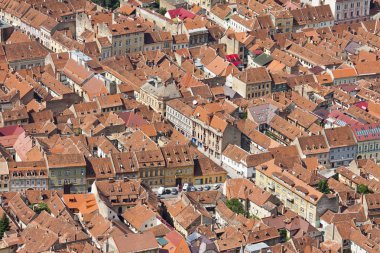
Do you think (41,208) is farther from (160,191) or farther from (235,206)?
(235,206)

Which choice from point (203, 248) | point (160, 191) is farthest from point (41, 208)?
point (203, 248)

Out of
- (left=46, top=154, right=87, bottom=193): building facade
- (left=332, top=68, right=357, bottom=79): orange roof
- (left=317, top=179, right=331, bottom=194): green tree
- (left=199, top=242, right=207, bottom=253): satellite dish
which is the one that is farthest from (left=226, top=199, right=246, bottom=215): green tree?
(left=332, top=68, right=357, bottom=79): orange roof

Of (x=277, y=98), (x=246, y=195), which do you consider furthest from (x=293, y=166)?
(x=277, y=98)

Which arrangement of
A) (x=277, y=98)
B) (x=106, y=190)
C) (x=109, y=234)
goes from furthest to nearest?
1. (x=277, y=98)
2. (x=106, y=190)
3. (x=109, y=234)

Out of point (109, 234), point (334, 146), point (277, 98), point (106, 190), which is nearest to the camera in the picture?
point (109, 234)

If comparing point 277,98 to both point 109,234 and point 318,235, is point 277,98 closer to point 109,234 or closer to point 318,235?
point 318,235

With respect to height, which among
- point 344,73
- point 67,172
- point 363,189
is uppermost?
point 67,172

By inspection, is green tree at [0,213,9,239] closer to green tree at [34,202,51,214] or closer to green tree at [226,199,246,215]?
green tree at [34,202,51,214]
